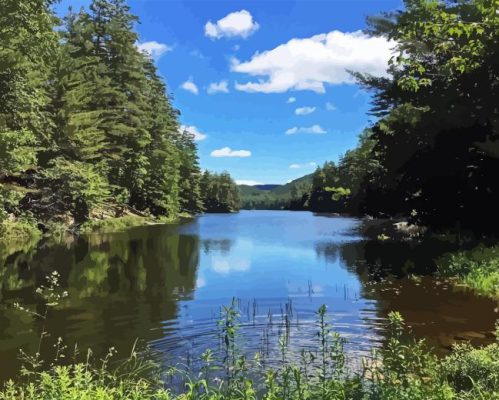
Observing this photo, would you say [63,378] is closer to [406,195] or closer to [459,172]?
→ [459,172]

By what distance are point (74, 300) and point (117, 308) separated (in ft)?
6.91

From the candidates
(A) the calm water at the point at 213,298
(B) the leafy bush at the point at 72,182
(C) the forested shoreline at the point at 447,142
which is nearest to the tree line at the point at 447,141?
(C) the forested shoreline at the point at 447,142

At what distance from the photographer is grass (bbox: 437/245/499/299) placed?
54.7 ft

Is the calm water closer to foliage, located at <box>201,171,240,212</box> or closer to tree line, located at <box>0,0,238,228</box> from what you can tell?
tree line, located at <box>0,0,238,228</box>

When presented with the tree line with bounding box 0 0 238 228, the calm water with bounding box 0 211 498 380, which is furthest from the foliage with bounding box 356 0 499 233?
the tree line with bounding box 0 0 238 228

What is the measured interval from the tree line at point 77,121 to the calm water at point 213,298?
808 centimetres

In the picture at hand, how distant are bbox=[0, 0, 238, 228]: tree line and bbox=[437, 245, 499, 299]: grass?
2229cm

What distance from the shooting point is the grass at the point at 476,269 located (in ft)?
54.7

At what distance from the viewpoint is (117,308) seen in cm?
1527

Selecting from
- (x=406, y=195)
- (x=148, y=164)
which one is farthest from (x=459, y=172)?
(x=148, y=164)

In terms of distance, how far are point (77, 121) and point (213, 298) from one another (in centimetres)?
3626

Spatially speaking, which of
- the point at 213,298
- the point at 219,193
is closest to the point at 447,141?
the point at 213,298

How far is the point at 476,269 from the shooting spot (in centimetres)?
1866

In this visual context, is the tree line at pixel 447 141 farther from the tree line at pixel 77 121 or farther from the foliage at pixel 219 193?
the foliage at pixel 219 193
